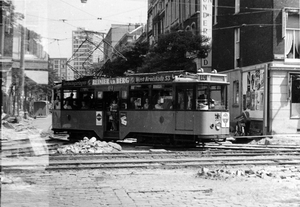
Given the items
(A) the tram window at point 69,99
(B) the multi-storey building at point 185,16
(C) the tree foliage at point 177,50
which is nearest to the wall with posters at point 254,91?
(C) the tree foliage at point 177,50

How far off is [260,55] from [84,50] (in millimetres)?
9783

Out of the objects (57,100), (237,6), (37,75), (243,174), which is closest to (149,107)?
(57,100)

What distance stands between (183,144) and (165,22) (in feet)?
92.8

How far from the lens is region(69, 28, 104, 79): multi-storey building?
19.0 meters

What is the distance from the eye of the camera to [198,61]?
30.6 metres

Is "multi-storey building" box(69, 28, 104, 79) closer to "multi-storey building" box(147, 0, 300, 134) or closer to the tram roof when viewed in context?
the tram roof

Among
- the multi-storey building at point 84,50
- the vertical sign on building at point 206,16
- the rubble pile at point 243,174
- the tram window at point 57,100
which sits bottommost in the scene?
the rubble pile at point 243,174

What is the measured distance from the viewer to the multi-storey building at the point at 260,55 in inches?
900

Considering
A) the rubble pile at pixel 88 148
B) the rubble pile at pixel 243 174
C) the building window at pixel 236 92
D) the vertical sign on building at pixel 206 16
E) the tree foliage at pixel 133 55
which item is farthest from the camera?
the tree foliage at pixel 133 55

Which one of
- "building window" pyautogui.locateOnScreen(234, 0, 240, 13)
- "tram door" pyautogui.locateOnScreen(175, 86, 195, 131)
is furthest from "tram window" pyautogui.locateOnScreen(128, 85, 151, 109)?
"building window" pyautogui.locateOnScreen(234, 0, 240, 13)

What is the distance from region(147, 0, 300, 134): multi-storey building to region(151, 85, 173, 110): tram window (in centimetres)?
880

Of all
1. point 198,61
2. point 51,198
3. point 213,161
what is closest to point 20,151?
point 51,198

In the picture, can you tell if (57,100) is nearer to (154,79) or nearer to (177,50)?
(154,79)

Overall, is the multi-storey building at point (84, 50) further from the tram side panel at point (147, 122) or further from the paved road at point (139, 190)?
the paved road at point (139, 190)
